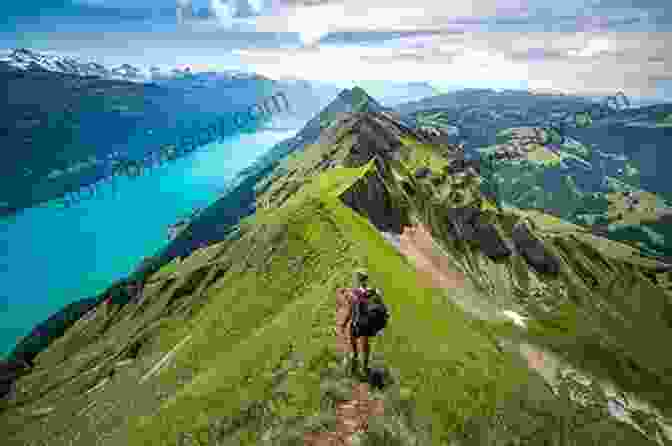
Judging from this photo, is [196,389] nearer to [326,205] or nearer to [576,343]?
[326,205]

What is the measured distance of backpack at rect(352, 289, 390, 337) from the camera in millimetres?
20953

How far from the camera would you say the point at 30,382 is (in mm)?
134875

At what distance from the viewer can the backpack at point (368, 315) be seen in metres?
21.0

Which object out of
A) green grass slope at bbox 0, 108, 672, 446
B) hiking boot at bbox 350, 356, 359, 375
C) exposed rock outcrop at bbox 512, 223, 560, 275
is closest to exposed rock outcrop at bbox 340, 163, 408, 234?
green grass slope at bbox 0, 108, 672, 446

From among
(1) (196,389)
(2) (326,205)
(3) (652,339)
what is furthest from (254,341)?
(3) (652,339)

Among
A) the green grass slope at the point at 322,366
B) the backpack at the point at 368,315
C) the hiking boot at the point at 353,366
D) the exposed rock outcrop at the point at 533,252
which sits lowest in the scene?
the exposed rock outcrop at the point at 533,252

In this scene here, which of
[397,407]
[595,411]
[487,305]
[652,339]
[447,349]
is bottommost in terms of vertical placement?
[652,339]

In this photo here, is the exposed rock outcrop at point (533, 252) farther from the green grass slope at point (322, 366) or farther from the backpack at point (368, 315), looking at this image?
the backpack at point (368, 315)

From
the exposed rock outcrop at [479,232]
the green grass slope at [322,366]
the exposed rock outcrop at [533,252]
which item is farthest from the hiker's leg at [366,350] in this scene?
the exposed rock outcrop at [533,252]

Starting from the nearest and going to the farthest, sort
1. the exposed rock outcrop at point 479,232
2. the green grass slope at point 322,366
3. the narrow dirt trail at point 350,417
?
the narrow dirt trail at point 350,417, the green grass slope at point 322,366, the exposed rock outcrop at point 479,232

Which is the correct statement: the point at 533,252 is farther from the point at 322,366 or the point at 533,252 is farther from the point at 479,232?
the point at 322,366

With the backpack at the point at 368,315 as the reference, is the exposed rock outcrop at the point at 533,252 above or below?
below

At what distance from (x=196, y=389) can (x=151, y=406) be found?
1704 centimetres

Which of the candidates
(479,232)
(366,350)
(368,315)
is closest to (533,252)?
(479,232)
